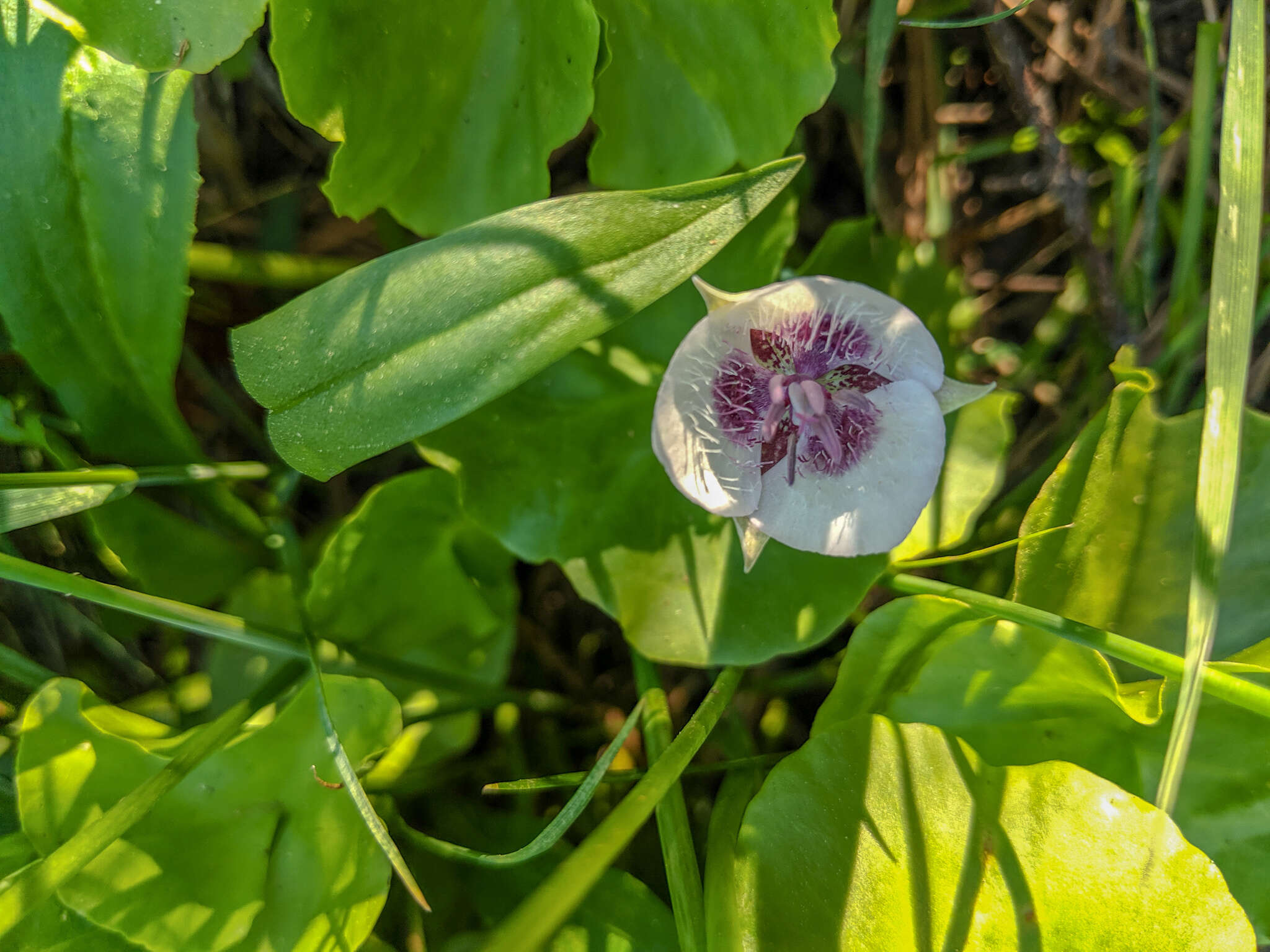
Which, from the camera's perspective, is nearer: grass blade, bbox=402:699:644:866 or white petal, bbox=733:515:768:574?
grass blade, bbox=402:699:644:866

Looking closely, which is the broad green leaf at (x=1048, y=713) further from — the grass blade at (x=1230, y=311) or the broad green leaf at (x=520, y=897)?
the broad green leaf at (x=520, y=897)

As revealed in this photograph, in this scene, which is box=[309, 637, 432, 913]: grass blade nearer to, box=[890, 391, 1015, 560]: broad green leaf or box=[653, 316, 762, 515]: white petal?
box=[653, 316, 762, 515]: white petal

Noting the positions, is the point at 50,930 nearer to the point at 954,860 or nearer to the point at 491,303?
the point at 491,303

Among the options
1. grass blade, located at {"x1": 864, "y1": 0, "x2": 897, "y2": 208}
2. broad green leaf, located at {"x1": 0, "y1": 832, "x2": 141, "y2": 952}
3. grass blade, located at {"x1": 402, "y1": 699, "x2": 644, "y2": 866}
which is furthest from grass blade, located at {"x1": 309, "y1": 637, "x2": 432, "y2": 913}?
grass blade, located at {"x1": 864, "y1": 0, "x2": 897, "y2": 208}

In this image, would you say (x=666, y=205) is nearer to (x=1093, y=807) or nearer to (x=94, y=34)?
(x=94, y=34)

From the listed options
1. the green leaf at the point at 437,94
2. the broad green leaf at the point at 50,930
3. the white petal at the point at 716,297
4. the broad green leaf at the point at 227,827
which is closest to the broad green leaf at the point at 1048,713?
the white petal at the point at 716,297

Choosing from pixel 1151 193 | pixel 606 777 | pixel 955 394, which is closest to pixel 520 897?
pixel 606 777
